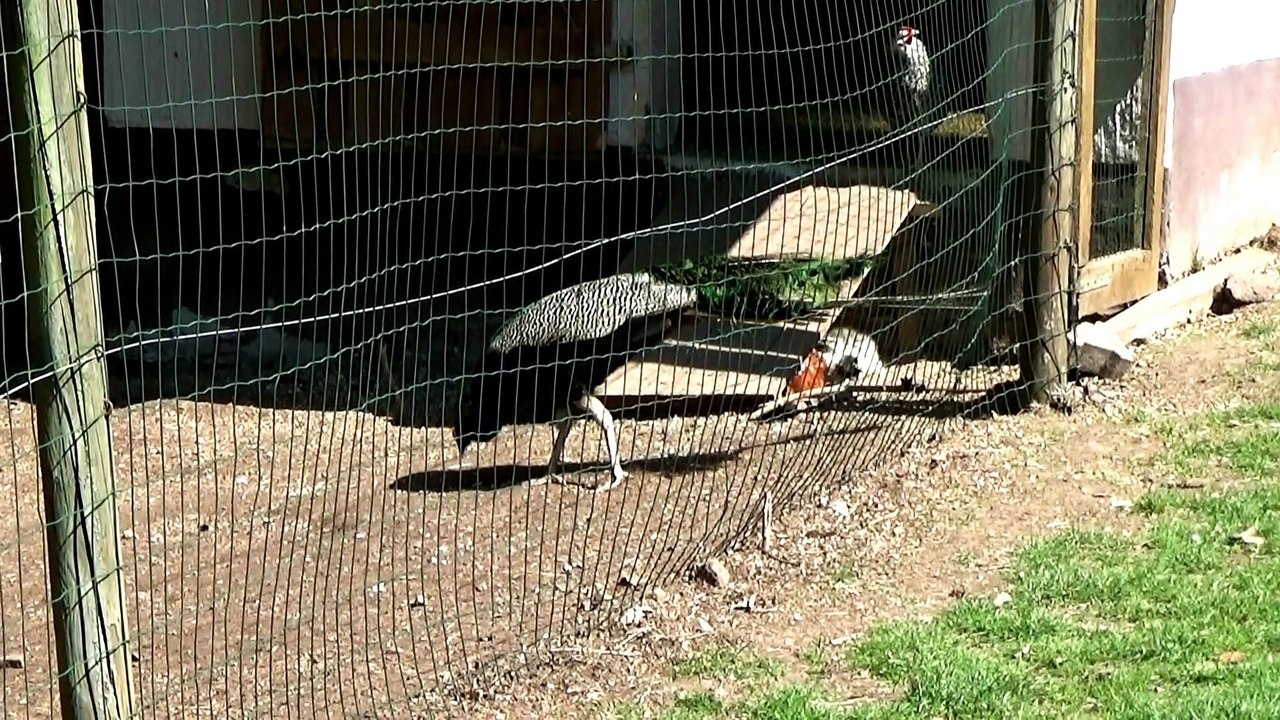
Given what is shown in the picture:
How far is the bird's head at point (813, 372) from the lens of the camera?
7.10 meters

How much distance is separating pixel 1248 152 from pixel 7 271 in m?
6.81

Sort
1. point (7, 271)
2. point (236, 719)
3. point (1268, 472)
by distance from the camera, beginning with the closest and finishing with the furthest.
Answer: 1. point (236, 719)
2. point (1268, 472)
3. point (7, 271)

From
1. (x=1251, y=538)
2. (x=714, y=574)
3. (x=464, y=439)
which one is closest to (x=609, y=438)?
(x=464, y=439)

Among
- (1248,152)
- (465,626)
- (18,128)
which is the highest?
(18,128)

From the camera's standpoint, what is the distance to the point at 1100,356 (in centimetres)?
707

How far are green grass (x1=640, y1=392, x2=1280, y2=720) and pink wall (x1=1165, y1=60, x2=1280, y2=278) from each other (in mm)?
3187

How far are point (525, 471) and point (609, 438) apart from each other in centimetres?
50

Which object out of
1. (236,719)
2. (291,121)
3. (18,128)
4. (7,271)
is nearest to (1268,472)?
(236,719)

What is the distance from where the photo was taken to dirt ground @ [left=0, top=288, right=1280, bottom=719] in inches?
177

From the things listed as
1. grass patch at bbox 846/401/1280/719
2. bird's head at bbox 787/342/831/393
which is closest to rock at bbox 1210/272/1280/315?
bird's head at bbox 787/342/831/393

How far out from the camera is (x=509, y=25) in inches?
357

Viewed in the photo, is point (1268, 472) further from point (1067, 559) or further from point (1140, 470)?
point (1067, 559)

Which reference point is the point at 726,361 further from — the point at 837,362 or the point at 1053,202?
the point at 1053,202

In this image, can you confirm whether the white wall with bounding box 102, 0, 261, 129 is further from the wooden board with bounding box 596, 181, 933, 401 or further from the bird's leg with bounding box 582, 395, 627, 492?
the bird's leg with bounding box 582, 395, 627, 492
